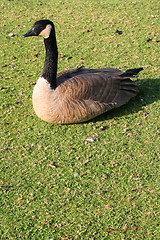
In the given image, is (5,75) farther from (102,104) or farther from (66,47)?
(102,104)

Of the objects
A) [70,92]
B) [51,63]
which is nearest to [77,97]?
[70,92]

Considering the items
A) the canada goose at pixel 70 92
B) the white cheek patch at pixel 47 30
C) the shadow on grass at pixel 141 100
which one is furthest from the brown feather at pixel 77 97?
the white cheek patch at pixel 47 30

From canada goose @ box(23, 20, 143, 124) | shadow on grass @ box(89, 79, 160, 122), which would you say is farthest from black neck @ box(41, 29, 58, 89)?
shadow on grass @ box(89, 79, 160, 122)

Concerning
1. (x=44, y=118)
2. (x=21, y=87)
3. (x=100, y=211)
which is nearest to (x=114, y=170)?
(x=100, y=211)

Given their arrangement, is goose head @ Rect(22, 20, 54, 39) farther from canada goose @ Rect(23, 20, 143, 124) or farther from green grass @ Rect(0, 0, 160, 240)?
green grass @ Rect(0, 0, 160, 240)

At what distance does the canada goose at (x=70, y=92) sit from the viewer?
5273mm

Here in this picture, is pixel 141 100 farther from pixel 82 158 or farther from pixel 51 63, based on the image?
pixel 82 158

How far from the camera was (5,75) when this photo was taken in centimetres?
711

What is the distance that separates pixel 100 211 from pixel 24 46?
17.0 ft

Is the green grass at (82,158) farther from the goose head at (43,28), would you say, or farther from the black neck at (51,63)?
the goose head at (43,28)

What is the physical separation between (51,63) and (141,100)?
1.55 metres

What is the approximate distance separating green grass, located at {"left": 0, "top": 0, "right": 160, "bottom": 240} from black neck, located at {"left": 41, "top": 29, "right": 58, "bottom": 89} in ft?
2.15

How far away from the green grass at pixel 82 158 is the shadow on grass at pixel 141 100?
0.02 m

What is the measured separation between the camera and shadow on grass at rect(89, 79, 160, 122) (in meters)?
5.77
